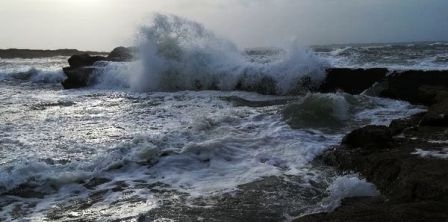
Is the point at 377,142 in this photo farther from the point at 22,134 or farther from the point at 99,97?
the point at 99,97

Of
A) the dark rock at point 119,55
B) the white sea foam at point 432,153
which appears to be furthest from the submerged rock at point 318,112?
the dark rock at point 119,55

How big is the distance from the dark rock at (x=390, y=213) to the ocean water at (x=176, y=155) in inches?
21.6

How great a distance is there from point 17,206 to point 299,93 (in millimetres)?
10067

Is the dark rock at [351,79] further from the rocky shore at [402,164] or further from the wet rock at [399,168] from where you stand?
the wet rock at [399,168]

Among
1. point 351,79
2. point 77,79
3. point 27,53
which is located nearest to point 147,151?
point 351,79

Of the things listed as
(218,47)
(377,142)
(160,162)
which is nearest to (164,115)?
(160,162)

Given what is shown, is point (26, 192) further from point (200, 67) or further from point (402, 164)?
point (200, 67)

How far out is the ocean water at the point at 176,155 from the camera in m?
4.62

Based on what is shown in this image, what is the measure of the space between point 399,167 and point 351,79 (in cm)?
901

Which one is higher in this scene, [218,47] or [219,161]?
[218,47]

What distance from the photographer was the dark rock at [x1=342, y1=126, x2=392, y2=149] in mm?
6102

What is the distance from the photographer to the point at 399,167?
16.1 ft

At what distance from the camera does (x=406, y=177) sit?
446 centimetres

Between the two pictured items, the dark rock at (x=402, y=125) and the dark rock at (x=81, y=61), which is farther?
the dark rock at (x=81, y=61)
